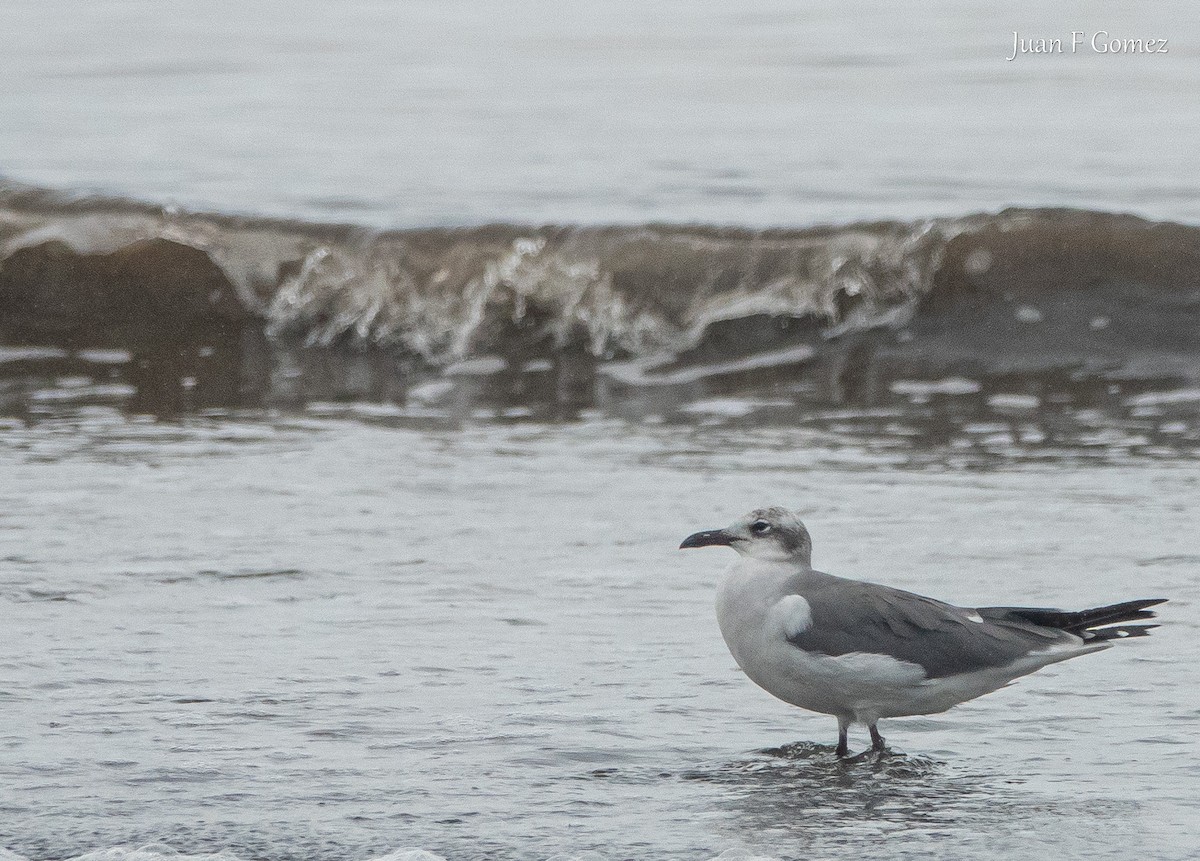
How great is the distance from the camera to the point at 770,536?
463cm

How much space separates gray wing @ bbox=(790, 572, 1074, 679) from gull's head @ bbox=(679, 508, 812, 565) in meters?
0.11

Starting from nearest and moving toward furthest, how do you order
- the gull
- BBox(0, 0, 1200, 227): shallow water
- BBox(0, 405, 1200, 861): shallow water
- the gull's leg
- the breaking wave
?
BBox(0, 405, 1200, 861): shallow water, the gull, the gull's leg, the breaking wave, BBox(0, 0, 1200, 227): shallow water

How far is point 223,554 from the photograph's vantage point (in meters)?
6.19

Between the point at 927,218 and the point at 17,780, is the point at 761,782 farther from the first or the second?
the point at 927,218

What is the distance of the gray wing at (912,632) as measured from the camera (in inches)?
172

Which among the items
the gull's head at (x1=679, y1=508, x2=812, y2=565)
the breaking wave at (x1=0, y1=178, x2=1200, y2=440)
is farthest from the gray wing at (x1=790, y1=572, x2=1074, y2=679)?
the breaking wave at (x1=0, y1=178, x2=1200, y2=440)

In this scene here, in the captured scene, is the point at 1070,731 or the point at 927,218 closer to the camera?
the point at 1070,731

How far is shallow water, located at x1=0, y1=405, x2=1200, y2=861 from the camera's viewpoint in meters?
3.95

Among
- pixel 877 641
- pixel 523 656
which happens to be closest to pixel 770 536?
pixel 877 641

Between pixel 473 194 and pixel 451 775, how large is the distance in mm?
8770

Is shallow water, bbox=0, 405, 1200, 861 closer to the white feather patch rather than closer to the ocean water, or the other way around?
the ocean water

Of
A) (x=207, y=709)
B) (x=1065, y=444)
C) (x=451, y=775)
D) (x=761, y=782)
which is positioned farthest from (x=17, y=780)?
(x=1065, y=444)

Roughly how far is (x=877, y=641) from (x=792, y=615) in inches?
8.3

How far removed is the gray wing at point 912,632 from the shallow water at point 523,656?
239mm
